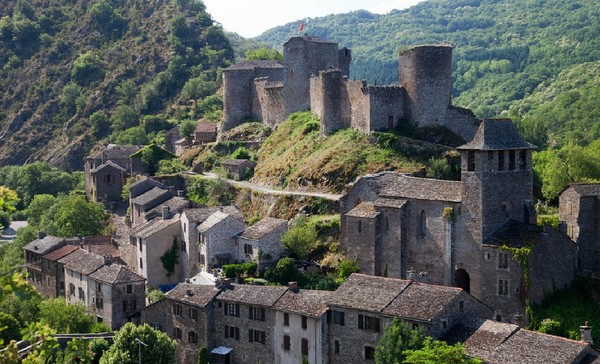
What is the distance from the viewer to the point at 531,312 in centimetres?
5331

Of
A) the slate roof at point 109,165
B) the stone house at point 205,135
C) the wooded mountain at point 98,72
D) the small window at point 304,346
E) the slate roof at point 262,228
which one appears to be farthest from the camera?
the wooded mountain at point 98,72

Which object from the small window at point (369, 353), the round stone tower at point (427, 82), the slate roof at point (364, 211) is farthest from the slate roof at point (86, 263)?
the round stone tower at point (427, 82)

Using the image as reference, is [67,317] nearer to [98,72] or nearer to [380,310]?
[380,310]

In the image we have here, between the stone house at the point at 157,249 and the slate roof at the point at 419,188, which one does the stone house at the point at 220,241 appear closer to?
the stone house at the point at 157,249

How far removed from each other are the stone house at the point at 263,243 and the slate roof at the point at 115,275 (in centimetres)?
823

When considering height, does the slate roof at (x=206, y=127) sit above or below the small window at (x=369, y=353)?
above

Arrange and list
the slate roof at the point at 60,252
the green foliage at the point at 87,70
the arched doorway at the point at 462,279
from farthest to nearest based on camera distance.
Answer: the green foliage at the point at 87,70 → the slate roof at the point at 60,252 → the arched doorway at the point at 462,279

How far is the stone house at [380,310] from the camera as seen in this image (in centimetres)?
5061

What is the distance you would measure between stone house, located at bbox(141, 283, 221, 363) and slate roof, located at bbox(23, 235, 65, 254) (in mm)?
20140

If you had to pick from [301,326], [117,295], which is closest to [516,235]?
[301,326]

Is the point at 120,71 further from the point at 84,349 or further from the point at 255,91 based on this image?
the point at 84,349

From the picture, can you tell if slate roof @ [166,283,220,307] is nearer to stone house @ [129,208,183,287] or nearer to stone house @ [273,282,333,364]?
stone house @ [273,282,333,364]

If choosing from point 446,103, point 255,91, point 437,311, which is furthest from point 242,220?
point 255,91

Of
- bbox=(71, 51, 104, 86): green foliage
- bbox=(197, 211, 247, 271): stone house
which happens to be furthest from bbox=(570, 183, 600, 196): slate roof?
bbox=(71, 51, 104, 86): green foliage
